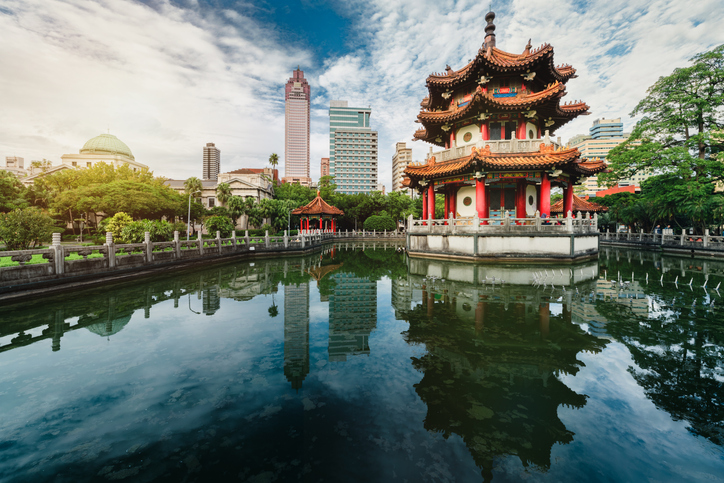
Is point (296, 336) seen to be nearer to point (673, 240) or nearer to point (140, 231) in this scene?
point (140, 231)

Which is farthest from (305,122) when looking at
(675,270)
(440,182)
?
(675,270)

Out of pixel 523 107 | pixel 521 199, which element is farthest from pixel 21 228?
pixel 523 107

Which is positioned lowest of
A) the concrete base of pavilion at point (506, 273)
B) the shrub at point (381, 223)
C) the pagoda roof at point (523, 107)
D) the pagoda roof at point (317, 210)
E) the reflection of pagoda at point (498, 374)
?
the reflection of pagoda at point (498, 374)

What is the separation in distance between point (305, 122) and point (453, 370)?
142 metres

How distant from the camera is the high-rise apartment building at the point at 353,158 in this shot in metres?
104

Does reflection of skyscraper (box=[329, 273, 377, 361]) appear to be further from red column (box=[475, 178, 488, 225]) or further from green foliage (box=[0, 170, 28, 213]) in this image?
green foliage (box=[0, 170, 28, 213])

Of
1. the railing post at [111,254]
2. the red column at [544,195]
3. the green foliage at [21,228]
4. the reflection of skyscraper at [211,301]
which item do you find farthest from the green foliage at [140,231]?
the red column at [544,195]

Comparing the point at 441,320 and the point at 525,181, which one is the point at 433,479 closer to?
the point at 441,320

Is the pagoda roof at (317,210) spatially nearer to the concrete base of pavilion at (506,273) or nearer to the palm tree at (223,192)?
the concrete base of pavilion at (506,273)

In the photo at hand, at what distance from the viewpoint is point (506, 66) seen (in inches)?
677

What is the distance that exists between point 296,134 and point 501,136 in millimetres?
126567

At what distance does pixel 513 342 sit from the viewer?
553cm

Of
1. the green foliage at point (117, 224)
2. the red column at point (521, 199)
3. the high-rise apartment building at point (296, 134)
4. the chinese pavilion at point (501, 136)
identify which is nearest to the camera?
the chinese pavilion at point (501, 136)

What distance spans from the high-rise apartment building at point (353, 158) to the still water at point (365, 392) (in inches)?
3879
